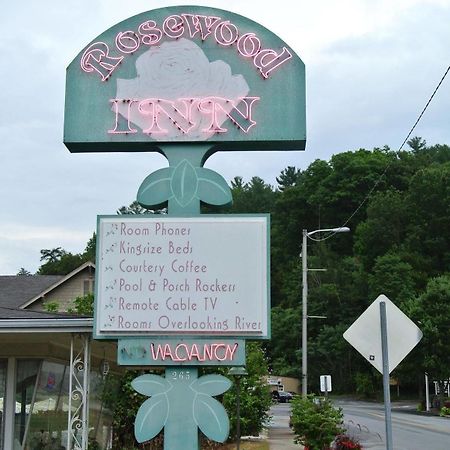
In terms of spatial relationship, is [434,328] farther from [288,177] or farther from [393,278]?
[288,177]

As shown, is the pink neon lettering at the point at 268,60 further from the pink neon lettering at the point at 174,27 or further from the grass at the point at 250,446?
the grass at the point at 250,446

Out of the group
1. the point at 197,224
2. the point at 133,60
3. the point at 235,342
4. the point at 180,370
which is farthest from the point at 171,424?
the point at 133,60

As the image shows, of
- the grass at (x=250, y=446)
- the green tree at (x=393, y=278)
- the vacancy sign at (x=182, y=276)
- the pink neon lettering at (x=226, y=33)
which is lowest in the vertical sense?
the grass at (x=250, y=446)

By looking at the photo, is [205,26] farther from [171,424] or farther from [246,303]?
[171,424]

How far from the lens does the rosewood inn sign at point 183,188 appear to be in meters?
10.7

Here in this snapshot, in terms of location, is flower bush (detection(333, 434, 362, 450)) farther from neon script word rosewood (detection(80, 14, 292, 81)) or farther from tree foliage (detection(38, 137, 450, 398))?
tree foliage (detection(38, 137, 450, 398))

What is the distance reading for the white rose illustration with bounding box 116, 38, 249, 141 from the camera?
11570mm

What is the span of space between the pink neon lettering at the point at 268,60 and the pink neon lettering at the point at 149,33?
1.52 meters

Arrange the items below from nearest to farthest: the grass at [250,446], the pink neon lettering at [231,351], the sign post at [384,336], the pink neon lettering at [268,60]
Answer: the sign post at [384,336]
the pink neon lettering at [231,351]
the pink neon lettering at [268,60]
the grass at [250,446]

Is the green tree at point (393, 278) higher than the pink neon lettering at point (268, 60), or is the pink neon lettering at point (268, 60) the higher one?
the green tree at point (393, 278)

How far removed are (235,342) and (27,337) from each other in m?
3.61

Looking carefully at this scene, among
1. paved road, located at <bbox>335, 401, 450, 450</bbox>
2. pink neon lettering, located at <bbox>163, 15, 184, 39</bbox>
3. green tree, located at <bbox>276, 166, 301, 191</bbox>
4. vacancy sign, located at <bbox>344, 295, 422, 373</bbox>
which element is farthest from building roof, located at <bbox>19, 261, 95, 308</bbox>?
green tree, located at <bbox>276, 166, 301, 191</bbox>

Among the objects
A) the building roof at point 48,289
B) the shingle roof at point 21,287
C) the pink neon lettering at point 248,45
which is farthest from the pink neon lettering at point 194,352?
the building roof at point 48,289

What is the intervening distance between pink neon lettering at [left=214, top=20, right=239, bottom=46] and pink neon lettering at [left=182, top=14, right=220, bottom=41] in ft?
0.38
